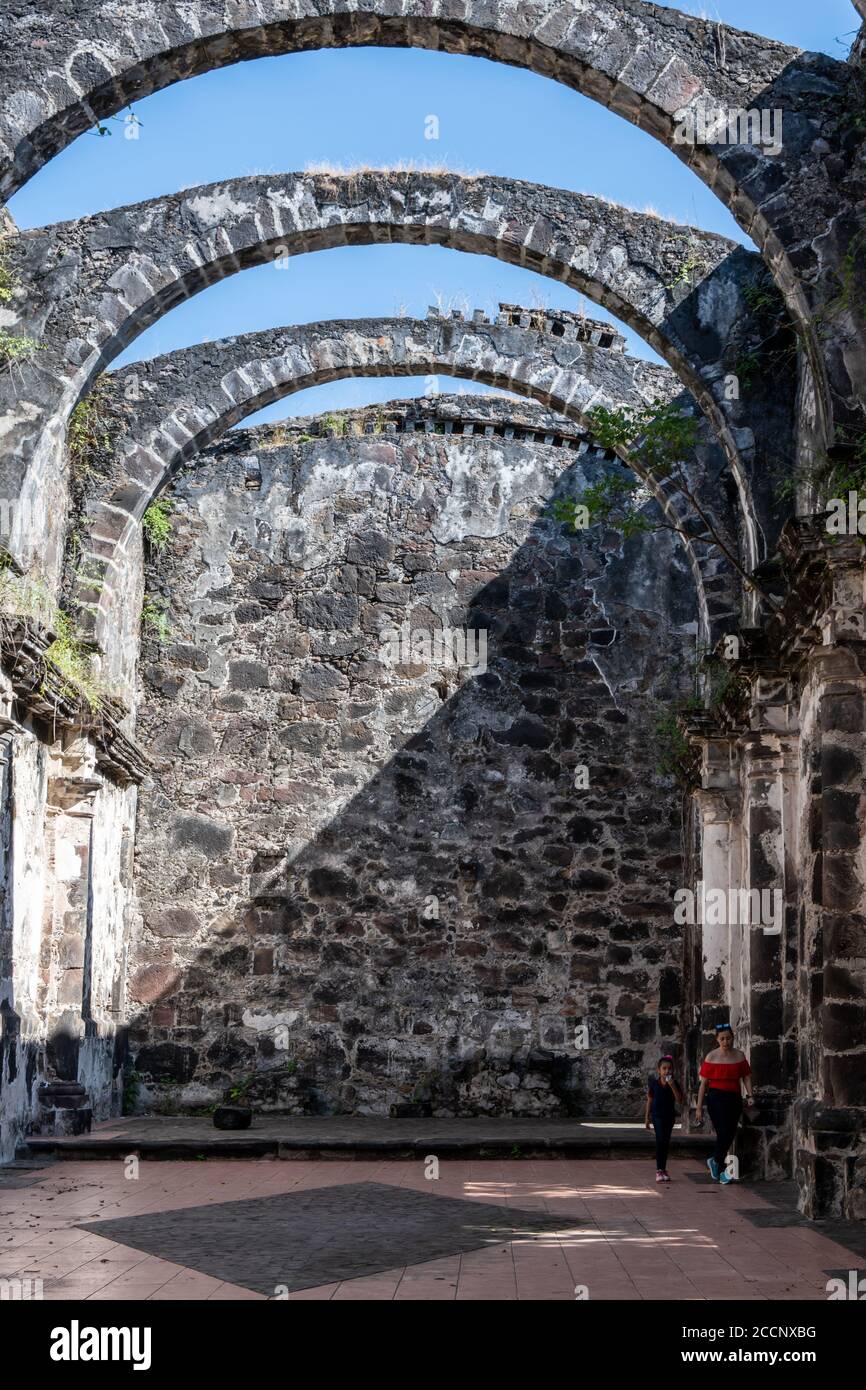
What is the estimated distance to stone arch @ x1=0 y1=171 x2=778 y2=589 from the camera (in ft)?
31.7

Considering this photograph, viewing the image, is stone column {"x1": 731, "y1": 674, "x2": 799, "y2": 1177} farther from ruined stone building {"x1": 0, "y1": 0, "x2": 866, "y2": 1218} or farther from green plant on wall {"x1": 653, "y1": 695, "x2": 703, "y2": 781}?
green plant on wall {"x1": 653, "y1": 695, "x2": 703, "y2": 781}

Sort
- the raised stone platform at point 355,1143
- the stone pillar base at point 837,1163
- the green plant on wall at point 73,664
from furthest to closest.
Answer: the green plant on wall at point 73,664
the raised stone platform at point 355,1143
the stone pillar base at point 837,1163

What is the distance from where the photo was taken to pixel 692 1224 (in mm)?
7219

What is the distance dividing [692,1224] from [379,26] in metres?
6.38

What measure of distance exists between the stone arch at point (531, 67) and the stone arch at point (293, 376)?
3.87 m

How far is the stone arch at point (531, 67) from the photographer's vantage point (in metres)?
8.03

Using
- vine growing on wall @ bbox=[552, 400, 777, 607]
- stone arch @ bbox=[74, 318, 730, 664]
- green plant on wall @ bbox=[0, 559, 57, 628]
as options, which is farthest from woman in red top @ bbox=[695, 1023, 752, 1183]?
stone arch @ bbox=[74, 318, 730, 664]

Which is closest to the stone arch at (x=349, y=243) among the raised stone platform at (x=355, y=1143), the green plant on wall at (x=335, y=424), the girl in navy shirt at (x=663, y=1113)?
the girl in navy shirt at (x=663, y=1113)

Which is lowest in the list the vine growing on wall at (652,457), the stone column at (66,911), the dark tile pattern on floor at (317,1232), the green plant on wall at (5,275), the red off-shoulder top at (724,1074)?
the dark tile pattern on floor at (317,1232)

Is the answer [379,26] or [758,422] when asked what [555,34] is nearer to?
[379,26]

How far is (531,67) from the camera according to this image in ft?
27.0

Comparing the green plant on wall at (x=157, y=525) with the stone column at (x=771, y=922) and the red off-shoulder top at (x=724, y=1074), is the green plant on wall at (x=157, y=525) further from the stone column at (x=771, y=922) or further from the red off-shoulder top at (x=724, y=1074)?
the red off-shoulder top at (x=724, y=1074)

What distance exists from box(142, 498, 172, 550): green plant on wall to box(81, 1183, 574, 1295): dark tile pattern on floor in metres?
6.88

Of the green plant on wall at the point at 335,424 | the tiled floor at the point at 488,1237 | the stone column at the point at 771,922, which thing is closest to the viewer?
the tiled floor at the point at 488,1237
